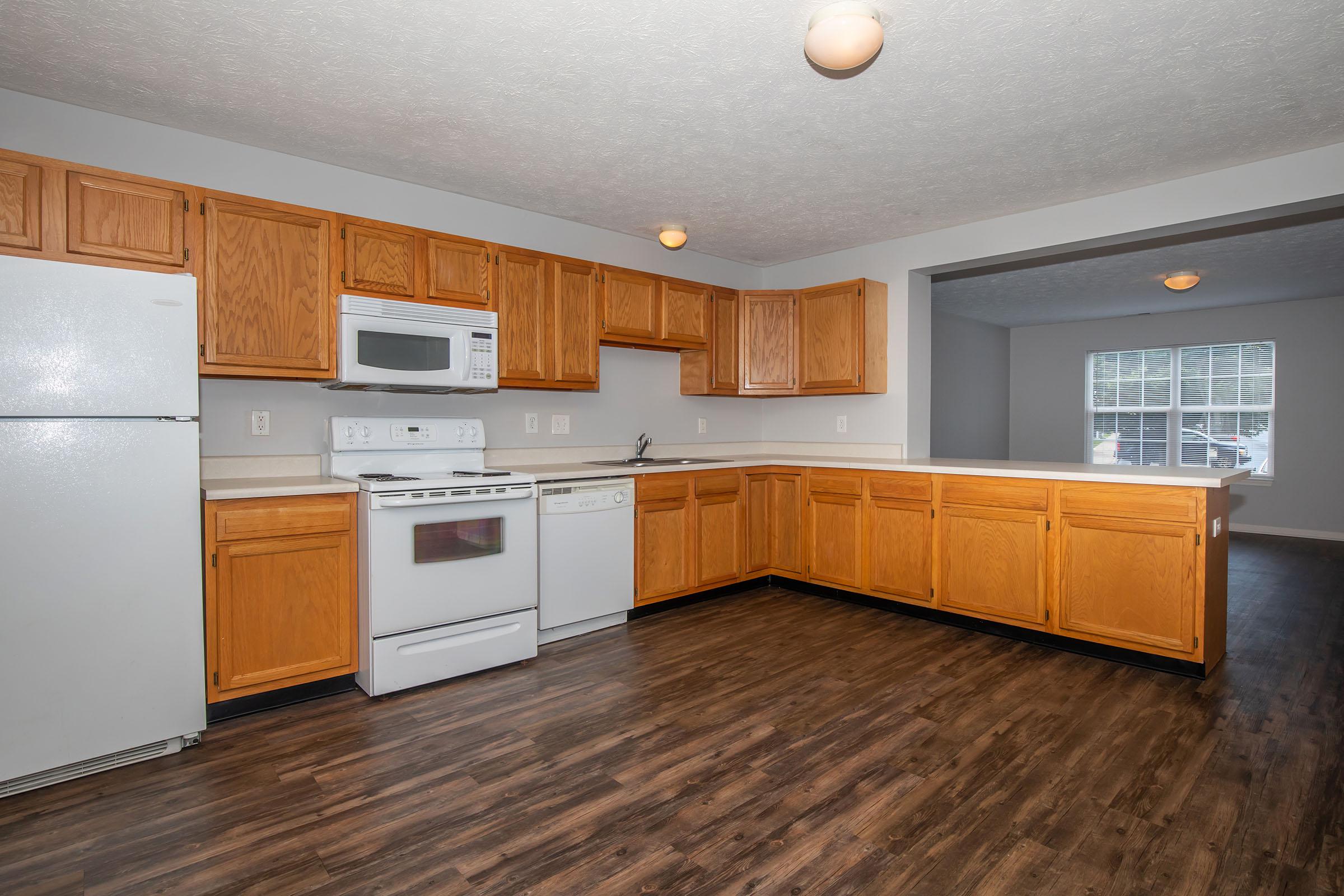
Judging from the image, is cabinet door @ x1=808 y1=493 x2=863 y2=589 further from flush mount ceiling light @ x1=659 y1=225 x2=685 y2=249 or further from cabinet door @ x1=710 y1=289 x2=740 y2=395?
flush mount ceiling light @ x1=659 y1=225 x2=685 y2=249

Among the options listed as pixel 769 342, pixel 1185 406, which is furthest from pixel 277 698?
pixel 1185 406

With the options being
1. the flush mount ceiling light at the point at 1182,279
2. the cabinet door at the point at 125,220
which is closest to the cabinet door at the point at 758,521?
the cabinet door at the point at 125,220

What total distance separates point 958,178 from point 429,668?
350cm

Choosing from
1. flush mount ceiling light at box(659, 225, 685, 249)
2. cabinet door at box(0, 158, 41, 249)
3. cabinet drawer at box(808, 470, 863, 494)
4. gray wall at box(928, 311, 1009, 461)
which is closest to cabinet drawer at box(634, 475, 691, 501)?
cabinet drawer at box(808, 470, 863, 494)

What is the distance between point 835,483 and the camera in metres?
4.43

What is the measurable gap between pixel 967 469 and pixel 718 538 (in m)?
1.57

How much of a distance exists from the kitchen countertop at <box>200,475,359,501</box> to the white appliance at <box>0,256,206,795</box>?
0.16m

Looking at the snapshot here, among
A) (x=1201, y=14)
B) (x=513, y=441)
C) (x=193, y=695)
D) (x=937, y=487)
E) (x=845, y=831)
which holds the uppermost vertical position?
(x=1201, y=14)

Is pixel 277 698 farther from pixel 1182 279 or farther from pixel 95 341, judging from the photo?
pixel 1182 279

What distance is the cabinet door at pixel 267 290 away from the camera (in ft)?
9.13

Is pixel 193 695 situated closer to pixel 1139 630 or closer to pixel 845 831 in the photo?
pixel 845 831

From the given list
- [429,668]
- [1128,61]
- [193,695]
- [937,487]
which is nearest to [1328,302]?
[937,487]

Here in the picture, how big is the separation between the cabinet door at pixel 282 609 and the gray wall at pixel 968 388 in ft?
19.2

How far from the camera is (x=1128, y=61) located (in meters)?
2.35
